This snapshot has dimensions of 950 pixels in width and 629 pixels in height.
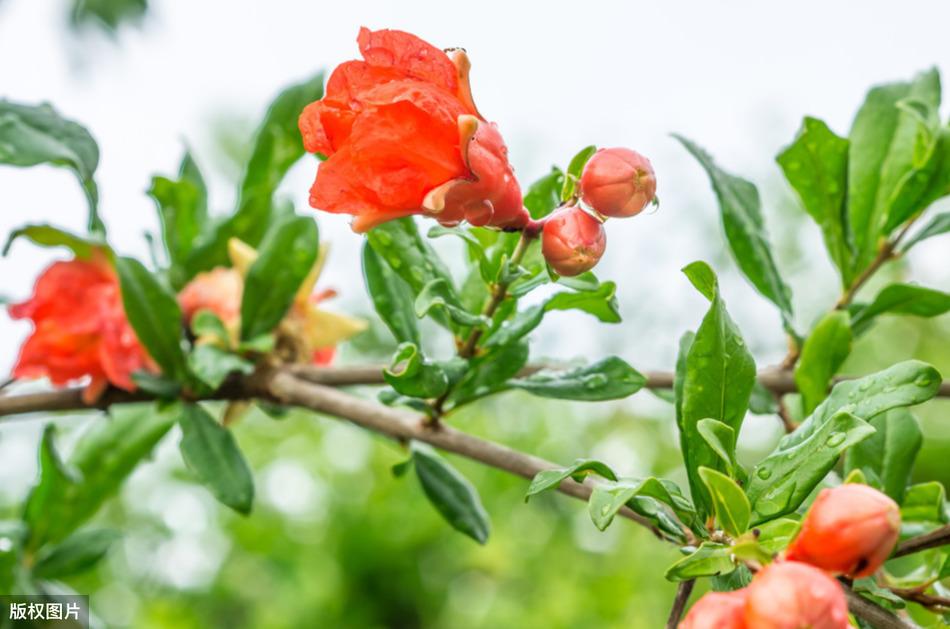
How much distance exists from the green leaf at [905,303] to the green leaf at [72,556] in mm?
796

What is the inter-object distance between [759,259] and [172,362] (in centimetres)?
55

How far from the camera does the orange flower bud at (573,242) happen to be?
0.61m

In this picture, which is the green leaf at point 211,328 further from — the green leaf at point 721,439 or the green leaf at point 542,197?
the green leaf at point 721,439

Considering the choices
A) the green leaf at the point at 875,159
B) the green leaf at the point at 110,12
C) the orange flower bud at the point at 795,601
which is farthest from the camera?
the green leaf at the point at 110,12

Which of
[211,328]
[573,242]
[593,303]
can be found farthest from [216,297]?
[573,242]

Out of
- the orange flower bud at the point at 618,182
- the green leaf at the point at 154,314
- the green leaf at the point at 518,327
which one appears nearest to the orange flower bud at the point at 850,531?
the orange flower bud at the point at 618,182

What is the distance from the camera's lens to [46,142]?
3.03ft

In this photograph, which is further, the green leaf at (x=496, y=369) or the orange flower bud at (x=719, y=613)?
the green leaf at (x=496, y=369)

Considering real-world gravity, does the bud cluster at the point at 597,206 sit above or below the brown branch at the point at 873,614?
above

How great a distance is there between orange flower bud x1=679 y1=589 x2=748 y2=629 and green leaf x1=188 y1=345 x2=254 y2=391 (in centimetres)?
51

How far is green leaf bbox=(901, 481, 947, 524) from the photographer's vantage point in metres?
0.82

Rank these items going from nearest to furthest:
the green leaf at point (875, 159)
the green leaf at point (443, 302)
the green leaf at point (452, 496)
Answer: the green leaf at point (443, 302) → the green leaf at point (452, 496) → the green leaf at point (875, 159)

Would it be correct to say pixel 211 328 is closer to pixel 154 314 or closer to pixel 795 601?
pixel 154 314

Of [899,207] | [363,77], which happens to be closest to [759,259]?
[899,207]
